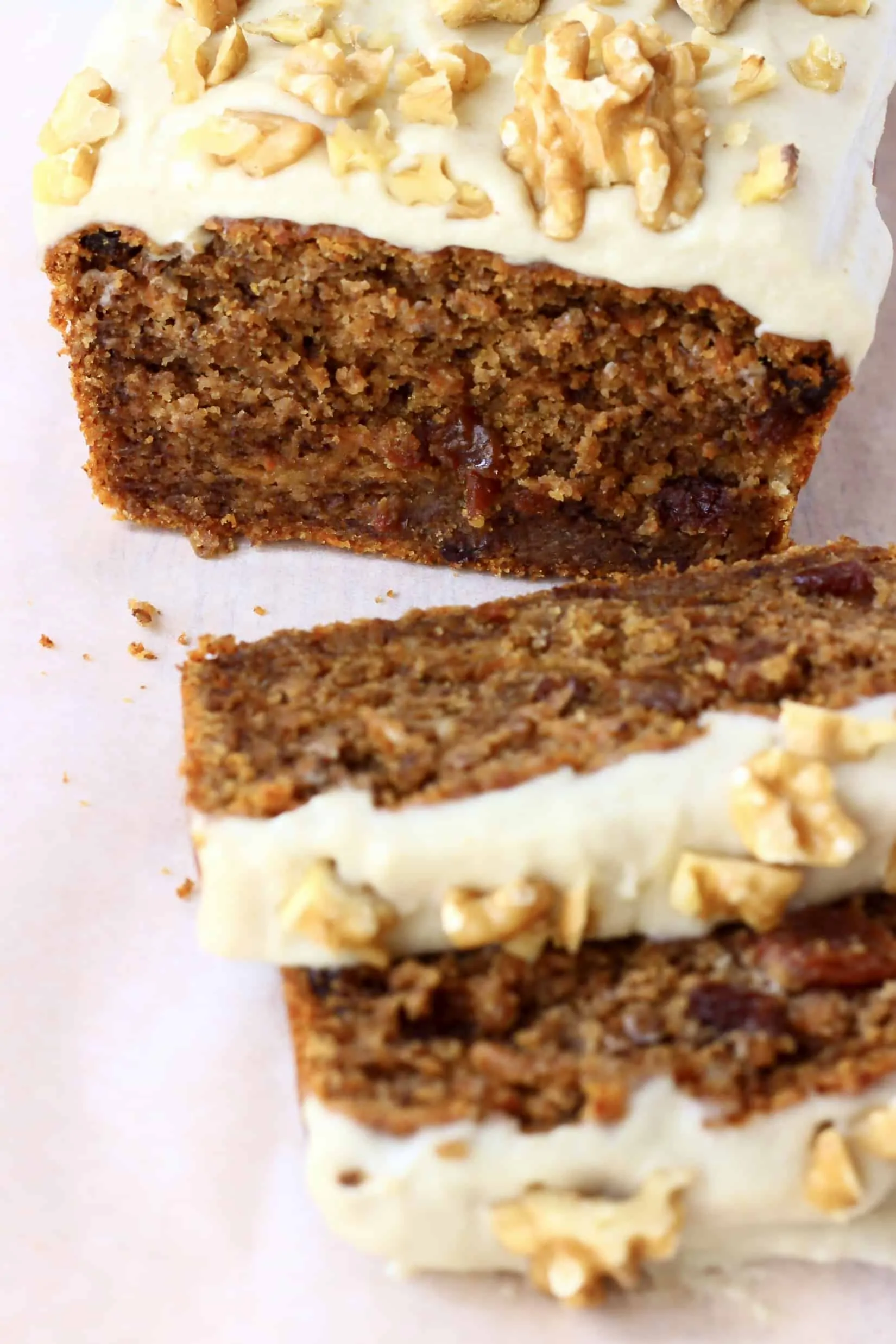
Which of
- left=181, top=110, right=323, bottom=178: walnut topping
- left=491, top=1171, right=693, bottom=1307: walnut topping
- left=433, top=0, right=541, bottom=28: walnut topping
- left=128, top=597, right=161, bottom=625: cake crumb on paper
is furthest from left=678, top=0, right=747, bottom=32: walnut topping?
left=491, top=1171, right=693, bottom=1307: walnut topping

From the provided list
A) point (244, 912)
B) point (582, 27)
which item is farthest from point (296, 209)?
point (244, 912)

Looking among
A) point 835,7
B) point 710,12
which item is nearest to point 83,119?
point 710,12

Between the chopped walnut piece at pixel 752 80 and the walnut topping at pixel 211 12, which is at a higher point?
the walnut topping at pixel 211 12

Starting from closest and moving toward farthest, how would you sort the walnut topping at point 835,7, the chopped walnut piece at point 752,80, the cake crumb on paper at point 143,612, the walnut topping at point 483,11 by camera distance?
the chopped walnut piece at point 752,80 → the walnut topping at point 483,11 → the walnut topping at point 835,7 → the cake crumb on paper at point 143,612

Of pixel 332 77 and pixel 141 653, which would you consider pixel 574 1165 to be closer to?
pixel 141 653

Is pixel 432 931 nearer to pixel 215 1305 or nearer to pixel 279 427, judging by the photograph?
pixel 215 1305

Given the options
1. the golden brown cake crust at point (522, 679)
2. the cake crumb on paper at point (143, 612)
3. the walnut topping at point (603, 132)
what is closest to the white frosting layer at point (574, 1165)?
the golden brown cake crust at point (522, 679)

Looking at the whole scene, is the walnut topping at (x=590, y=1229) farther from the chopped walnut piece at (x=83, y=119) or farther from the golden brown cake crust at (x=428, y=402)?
the chopped walnut piece at (x=83, y=119)
